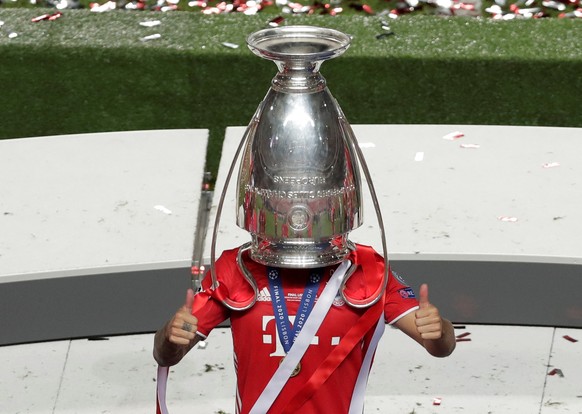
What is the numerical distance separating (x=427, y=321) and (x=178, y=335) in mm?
505

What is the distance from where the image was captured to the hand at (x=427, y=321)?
2.81m

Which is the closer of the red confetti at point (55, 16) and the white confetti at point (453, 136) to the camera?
the white confetti at point (453, 136)

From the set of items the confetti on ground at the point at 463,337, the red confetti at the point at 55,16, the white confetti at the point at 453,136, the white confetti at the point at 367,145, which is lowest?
the confetti on ground at the point at 463,337

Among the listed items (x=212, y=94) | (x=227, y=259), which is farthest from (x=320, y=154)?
(x=212, y=94)

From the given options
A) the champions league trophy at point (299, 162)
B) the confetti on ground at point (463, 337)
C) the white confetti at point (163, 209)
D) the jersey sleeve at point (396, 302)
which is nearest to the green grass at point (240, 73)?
the white confetti at point (163, 209)

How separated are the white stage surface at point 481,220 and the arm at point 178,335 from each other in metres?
1.21

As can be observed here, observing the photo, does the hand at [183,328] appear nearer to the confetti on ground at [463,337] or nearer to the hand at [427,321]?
the hand at [427,321]

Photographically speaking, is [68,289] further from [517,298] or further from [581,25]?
[581,25]

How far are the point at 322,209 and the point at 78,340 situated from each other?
5.72 feet

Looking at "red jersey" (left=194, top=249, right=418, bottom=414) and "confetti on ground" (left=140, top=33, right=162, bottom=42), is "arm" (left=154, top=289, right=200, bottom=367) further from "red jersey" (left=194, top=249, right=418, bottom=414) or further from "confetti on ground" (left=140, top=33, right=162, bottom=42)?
"confetti on ground" (left=140, top=33, right=162, bottom=42)

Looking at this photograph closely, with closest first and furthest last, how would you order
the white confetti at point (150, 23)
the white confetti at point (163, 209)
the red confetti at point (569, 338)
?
the red confetti at point (569, 338) → the white confetti at point (163, 209) → the white confetti at point (150, 23)

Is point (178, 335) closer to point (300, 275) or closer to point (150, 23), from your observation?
point (300, 275)

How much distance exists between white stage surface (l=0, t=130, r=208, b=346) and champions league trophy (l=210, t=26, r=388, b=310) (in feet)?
4.56

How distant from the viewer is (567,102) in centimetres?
564
